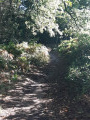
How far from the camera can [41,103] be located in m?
6.48

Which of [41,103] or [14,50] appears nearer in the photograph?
[41,103]

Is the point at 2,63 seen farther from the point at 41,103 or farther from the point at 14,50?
the point at 41,103

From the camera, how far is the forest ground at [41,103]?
17.8 ft

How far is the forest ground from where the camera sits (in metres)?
5.41

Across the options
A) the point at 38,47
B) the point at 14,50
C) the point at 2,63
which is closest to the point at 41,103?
the point at 2,63

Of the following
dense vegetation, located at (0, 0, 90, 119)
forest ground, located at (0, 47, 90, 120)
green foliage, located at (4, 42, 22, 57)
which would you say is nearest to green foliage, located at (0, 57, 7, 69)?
dense vegetation, located at (0, 0, 90, 119)

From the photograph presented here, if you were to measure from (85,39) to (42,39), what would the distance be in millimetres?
19656

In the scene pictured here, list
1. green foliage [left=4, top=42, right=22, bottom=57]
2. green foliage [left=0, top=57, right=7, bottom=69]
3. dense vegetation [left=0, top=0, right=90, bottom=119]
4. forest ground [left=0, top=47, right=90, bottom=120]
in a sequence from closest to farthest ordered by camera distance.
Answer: forest ground [left=0, top=47, right=90, bottom=120] → dense vegetation [left=0, top=0, right=90, bottom=119] → green foliage [left=0, top=57, right=7, bottom=69] → green foliage [left=4, top=42, right=22, bottom=57]

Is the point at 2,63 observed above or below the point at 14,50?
below

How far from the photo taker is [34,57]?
13055 mm

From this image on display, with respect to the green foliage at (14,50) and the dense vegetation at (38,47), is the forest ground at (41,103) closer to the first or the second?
the dense vegetation at (38,47)

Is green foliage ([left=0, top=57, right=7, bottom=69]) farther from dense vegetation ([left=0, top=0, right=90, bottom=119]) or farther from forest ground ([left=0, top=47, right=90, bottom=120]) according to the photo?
forest ground ([left=0, top=47, right=90, bottom=120])

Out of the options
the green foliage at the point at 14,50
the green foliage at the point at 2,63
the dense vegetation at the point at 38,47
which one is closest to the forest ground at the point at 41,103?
the dense vegetation at the point at 38,47

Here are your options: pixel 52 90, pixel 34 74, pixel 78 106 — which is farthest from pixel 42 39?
pixel 78 106
